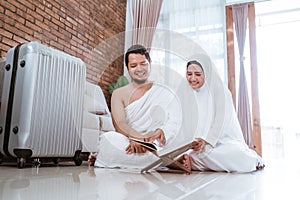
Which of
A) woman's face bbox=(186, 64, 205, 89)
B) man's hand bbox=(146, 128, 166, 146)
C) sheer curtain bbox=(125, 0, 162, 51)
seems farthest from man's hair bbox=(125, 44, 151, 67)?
sheer curtain bbox=(125, 0, 162, 51)

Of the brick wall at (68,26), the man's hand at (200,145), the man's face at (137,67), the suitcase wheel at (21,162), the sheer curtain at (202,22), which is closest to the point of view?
the man's face at (137,67)

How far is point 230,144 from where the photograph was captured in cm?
189

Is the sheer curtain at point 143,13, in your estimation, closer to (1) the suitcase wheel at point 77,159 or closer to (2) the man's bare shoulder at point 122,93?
(1) the suitcase wheel at point 77,159

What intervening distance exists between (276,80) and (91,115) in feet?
9.14

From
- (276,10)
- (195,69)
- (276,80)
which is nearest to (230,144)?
(195,69)

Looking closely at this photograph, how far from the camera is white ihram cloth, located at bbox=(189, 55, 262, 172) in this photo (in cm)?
177

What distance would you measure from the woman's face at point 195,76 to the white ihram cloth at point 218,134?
0.05m

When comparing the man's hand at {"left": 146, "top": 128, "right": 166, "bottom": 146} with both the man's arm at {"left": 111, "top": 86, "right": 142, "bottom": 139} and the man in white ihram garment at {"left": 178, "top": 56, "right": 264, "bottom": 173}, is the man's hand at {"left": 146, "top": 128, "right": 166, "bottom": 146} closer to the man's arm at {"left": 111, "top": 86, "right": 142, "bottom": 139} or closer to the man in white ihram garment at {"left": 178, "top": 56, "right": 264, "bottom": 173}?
the man's arm at {"left": 111, "top": 86, "right": 142, "bottom": 139}

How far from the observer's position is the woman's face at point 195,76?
160cm

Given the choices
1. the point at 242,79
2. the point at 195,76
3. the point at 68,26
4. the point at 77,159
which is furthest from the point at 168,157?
the point at 242,79

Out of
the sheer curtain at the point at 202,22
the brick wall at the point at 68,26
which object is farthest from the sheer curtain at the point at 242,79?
the brick wall at the point at 68,26

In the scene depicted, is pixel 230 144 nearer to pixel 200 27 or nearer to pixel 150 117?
pixel 150 117

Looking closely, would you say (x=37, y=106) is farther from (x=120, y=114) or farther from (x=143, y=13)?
(x=143, y=13)

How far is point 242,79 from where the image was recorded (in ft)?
13.4
